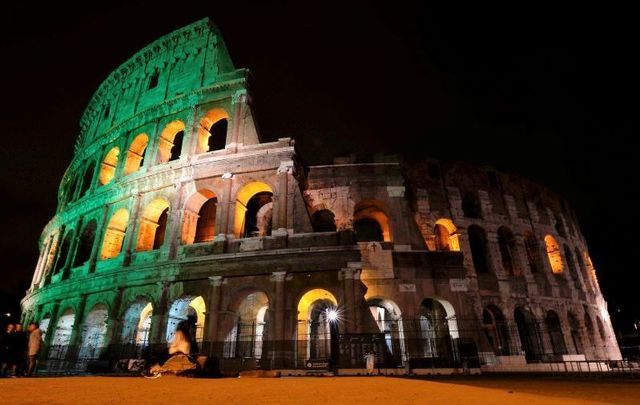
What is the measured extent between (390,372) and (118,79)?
2532 cm

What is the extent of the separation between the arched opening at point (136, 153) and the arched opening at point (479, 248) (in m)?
20.5

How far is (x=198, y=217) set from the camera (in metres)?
17.3

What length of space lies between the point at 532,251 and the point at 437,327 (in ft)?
35.0

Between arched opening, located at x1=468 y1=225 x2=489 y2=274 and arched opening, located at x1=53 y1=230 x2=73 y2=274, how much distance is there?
79.3ft

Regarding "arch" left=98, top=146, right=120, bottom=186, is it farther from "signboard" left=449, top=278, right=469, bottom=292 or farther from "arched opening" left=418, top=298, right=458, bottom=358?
"signboard" left=449, top=278, right=469, bottom=292

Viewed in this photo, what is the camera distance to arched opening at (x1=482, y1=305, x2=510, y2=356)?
59.7 feet

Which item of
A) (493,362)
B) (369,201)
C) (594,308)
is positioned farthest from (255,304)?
(594,308)

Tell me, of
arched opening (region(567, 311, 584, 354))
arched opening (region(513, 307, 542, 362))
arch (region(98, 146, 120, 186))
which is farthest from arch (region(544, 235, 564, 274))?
arch (region(98, 146, 120, 186))

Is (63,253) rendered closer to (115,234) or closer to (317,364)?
(115,234)

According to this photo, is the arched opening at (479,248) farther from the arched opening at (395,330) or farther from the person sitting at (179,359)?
the person sitting at (179,359)

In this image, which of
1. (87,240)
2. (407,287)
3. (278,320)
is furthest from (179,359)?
(87,240)

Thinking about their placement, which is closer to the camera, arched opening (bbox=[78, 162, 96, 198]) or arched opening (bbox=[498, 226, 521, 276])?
arched opening (bbox=[498, 226, 521, 276])

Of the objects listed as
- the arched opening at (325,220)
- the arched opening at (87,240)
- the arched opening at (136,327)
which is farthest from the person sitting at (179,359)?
the arched opening at (87,240)

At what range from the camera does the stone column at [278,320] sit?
40.5 feet
